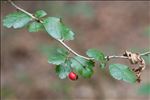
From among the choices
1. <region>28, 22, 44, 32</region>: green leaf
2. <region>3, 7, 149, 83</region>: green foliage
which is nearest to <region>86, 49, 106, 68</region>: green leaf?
<region>3, 7, 149, 83</region>: green foliage

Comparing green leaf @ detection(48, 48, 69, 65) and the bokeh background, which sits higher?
green leaf @ detection(48, 48, 69, 65)

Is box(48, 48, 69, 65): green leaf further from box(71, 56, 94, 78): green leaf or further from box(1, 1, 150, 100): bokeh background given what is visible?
box(1, 1, 150, 100): bokeh background

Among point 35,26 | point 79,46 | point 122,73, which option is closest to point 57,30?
point 35,26

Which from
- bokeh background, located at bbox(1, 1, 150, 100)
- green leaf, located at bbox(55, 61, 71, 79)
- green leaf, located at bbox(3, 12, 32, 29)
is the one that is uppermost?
green leaf, located at bbox(3, 12, 32, 29)

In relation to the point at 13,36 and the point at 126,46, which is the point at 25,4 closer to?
the point at 13,36

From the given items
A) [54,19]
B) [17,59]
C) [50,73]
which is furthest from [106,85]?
[54,19]

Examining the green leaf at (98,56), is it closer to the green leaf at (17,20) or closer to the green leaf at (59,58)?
the green leaf at (59,58)

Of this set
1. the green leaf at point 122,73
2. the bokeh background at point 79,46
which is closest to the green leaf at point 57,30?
the green leaf at point 122,73

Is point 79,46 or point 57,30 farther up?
point 57,30

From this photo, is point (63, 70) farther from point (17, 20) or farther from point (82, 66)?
point (17, 20)
